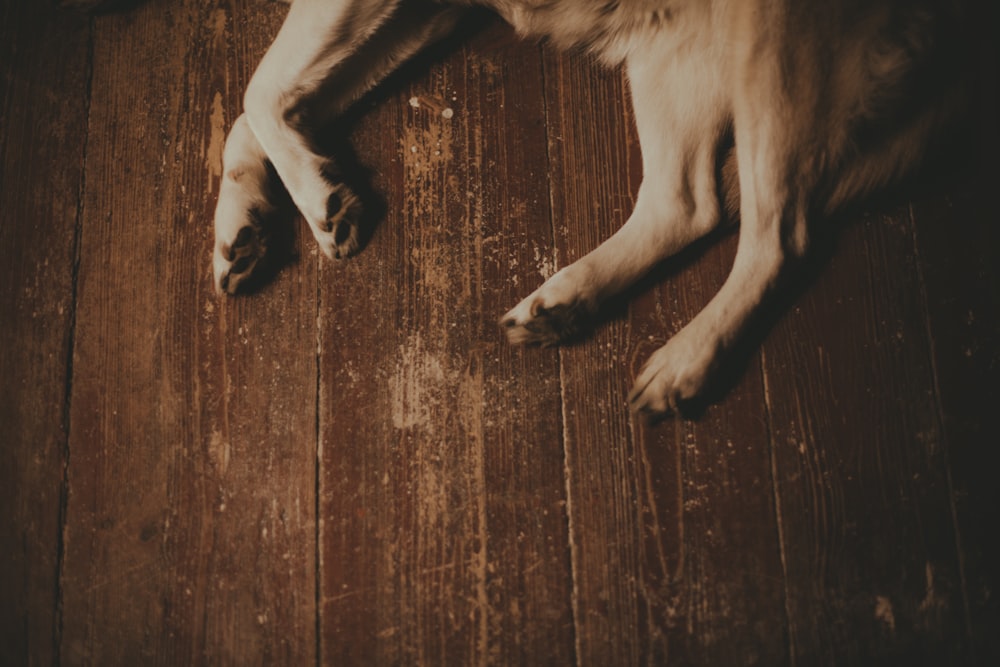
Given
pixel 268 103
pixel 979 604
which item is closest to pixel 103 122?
pixel 268 103

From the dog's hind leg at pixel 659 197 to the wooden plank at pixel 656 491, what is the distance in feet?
0.15

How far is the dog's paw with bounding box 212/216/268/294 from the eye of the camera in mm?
1004

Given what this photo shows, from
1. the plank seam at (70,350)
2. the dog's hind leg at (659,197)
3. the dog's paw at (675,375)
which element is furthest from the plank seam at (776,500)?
the plank seam at (70,350)

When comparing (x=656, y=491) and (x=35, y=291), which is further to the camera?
(x=35, y=291)

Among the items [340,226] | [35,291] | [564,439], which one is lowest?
[564,439]

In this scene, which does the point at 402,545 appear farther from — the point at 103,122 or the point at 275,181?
the point at 103,122

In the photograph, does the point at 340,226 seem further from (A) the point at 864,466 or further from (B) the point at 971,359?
(B) the point at 971,359

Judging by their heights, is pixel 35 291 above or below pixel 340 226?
above

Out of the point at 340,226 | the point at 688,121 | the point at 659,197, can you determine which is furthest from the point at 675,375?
the point at 340,226

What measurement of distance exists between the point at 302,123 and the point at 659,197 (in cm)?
65

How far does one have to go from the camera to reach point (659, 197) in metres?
1.00

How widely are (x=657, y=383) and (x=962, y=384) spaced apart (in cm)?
51

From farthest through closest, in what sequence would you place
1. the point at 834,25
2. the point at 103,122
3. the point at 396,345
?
the point at 103,122, the point at 396,345, the point at 834,25

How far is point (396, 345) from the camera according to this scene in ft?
3.32
